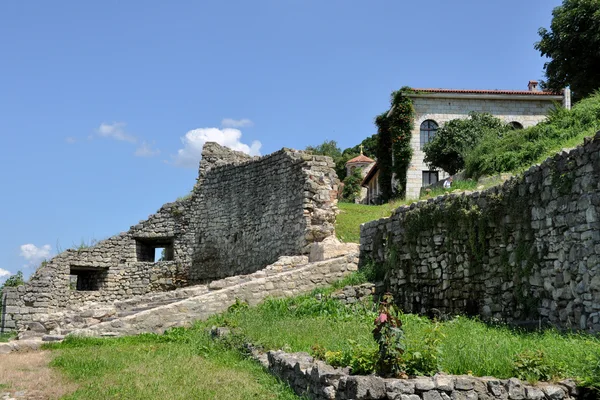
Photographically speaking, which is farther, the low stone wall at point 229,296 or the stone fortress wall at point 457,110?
the stone fortress wall at point 457,110

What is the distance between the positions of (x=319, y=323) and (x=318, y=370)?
4.29m

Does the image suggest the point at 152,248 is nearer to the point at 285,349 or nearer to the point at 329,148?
the point at 285,349

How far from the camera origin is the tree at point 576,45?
96.7 ft

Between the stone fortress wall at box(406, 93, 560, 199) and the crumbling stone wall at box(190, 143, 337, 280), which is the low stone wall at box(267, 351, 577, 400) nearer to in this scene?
the crumbling stone wall at box(190, 143, 337, 280)

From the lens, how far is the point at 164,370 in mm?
9547

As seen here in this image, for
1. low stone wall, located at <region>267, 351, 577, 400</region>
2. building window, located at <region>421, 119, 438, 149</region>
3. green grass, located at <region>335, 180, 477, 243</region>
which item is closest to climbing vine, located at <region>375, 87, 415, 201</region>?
building window, located at <region>421, 119, 438, 149</region>

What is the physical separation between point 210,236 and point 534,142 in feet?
40.9

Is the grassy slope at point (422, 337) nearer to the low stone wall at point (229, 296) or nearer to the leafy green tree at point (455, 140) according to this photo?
the low stone wall at point (229, 296)

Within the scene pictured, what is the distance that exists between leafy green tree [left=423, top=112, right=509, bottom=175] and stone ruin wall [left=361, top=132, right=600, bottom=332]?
1655cm

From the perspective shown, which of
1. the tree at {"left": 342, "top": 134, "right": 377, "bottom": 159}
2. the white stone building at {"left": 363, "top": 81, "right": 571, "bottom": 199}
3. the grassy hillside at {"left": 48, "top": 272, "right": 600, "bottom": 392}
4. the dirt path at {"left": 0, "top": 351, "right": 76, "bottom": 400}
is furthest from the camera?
the tree at {"left": 342, "top": 134, "right": 377, "bottom": 159}

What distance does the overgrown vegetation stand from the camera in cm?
1506

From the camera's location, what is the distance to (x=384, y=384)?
20.3 feet

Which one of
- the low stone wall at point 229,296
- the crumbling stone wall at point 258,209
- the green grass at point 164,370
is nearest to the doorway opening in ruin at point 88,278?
the crumbling stone wall at point 258,209

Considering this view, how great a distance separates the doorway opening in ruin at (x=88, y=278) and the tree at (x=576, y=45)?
909 inches
